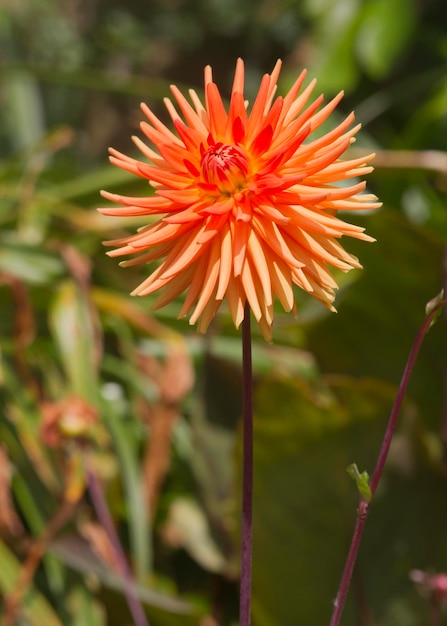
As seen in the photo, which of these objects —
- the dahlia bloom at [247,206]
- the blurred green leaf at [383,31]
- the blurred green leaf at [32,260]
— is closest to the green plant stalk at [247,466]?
the dahlia bloom at [247,206]

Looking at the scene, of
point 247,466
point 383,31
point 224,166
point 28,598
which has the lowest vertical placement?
point 28,598

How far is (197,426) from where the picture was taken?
2.74 ft

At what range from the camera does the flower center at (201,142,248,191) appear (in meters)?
0.33

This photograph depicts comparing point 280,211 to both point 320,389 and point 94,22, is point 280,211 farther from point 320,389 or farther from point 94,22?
point 94,22

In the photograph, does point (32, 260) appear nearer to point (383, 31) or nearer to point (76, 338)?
point (76, 338)

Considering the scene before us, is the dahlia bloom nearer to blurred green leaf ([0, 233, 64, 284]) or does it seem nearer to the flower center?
the flower center

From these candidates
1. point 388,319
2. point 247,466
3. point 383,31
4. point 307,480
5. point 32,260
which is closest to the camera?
point 247,466

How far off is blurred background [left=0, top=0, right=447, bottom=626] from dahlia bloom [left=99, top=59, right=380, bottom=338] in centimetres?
26

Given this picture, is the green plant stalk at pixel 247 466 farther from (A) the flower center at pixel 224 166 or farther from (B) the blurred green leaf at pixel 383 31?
(B) the blurred green leaf at pixel 383 31

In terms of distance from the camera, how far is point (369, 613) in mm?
685

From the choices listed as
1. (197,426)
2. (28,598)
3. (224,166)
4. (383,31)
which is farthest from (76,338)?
(383,31)

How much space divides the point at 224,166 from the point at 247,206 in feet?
0.06

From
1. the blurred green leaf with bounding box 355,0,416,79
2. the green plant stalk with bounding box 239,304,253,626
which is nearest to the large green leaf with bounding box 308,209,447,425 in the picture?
the green plant stalk with bounding box 239,304,253,626

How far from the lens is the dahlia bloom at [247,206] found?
12.6 inches
